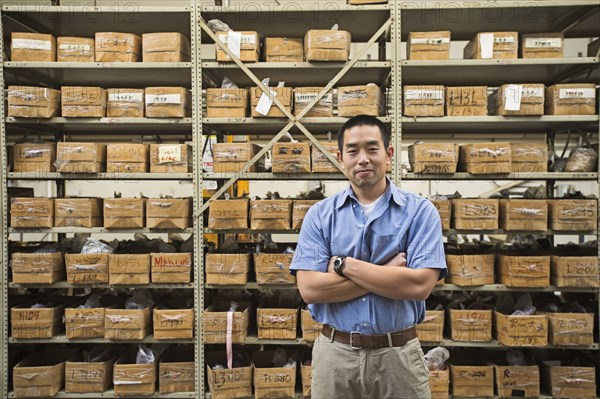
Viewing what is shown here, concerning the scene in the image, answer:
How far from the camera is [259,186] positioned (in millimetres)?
7008

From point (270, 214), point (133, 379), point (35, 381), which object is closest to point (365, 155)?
point (270, 214)

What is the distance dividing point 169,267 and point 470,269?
7.45 ft

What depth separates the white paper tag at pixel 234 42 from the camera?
3148mm

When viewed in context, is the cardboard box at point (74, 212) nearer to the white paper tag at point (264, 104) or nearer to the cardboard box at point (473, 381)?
the white paper tag at point (264, 104)

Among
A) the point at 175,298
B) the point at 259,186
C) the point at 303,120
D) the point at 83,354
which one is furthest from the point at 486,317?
the point at 259,186

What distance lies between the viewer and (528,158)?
3.16m

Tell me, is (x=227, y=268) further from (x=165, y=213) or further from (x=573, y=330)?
(x=573, y=330)

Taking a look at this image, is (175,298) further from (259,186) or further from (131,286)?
(259,186)

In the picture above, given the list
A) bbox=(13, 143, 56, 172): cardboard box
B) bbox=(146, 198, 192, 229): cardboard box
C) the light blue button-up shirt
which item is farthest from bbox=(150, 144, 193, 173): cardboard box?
the light blue button-up shirt

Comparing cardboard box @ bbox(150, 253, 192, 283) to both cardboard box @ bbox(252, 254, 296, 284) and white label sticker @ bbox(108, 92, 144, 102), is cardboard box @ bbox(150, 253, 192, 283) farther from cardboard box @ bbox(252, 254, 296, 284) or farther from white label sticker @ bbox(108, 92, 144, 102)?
white label sticker @ bbox(108, 92, 144, 102)

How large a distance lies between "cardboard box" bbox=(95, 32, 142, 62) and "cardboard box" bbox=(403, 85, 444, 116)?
2134 millimetres

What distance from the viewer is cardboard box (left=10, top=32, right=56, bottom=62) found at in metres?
3.21

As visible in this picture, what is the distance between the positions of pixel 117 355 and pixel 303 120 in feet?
8.15

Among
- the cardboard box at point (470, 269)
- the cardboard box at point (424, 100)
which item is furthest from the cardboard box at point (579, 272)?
the cardboard box at point (424, 100)
